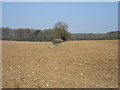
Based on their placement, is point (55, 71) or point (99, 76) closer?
point (99, 76)

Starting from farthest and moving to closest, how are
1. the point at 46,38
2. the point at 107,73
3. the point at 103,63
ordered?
1. the point at 46,38
2. the point at 103,63
3. the point at 107,73

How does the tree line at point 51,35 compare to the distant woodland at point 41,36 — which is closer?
the tree line at point 51,35

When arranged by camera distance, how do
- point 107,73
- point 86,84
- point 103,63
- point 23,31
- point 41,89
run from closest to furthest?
point 41,89, point 86,84, point 107,73, point 103,63, point 23,31

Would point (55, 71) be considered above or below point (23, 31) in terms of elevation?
below

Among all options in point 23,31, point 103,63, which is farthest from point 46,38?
point 103,63

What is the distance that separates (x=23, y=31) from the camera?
58.2m

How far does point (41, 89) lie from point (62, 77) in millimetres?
1069

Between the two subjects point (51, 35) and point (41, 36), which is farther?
point (41, 36)

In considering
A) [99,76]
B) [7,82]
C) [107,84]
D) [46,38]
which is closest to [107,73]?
[99,76]

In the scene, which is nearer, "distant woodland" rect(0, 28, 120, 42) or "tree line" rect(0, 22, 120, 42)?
"tree line" rect(0, 22, 120, 42)

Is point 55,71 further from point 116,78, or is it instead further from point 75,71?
point 116,78

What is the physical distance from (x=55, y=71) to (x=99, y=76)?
1502 millimetres

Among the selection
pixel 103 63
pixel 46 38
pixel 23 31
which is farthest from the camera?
pixel 23 31

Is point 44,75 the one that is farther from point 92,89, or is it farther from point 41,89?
point 92,89
